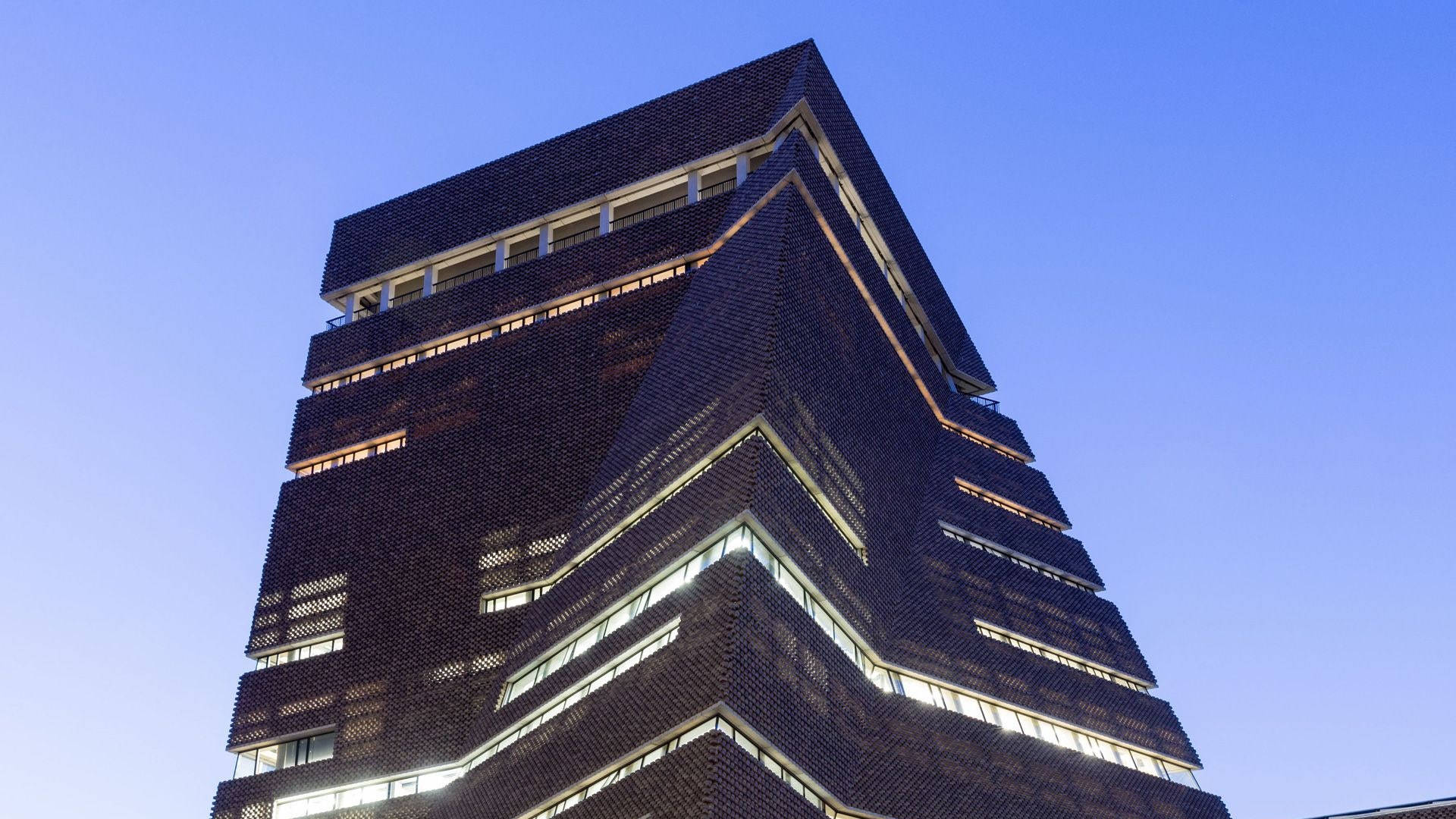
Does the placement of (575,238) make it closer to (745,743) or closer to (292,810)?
(292,810)

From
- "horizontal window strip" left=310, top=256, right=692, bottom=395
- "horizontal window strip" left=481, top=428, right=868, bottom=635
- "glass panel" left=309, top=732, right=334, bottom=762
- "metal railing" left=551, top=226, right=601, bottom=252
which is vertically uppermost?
"metal railing" left=551, top=226, right=601, bottom=252

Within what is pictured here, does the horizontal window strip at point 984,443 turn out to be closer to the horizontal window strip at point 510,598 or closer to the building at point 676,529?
the building at point 676,529

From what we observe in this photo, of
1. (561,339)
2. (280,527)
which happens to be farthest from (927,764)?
(280,527)

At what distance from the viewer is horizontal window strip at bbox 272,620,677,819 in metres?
58.1

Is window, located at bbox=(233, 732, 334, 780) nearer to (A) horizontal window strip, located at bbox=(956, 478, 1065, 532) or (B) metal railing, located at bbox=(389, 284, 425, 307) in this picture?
(B) metal railing, located at bbox=(389, 284, 425, 307)

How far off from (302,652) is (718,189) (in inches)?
1559

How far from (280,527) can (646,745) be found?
133 feet

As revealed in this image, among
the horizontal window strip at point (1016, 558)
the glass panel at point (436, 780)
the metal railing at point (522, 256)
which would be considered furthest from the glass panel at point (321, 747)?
the horizontal window strip at point (1016, 558)

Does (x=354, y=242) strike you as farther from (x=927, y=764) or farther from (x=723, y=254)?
(x=927, y=764)

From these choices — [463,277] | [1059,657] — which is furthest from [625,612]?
[463,277]

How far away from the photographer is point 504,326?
87188mm

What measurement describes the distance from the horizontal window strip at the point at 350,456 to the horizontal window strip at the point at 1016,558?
116 ft

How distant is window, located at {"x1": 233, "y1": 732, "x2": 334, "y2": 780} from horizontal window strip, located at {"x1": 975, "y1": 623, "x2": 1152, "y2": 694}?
3747cm

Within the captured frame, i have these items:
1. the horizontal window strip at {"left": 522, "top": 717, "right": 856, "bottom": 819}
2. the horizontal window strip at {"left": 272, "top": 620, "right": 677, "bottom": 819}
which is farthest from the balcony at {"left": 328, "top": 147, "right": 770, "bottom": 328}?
the horizontal window strip at {"left": 522, "top": 717, "right": 856, "bottom": 819}
